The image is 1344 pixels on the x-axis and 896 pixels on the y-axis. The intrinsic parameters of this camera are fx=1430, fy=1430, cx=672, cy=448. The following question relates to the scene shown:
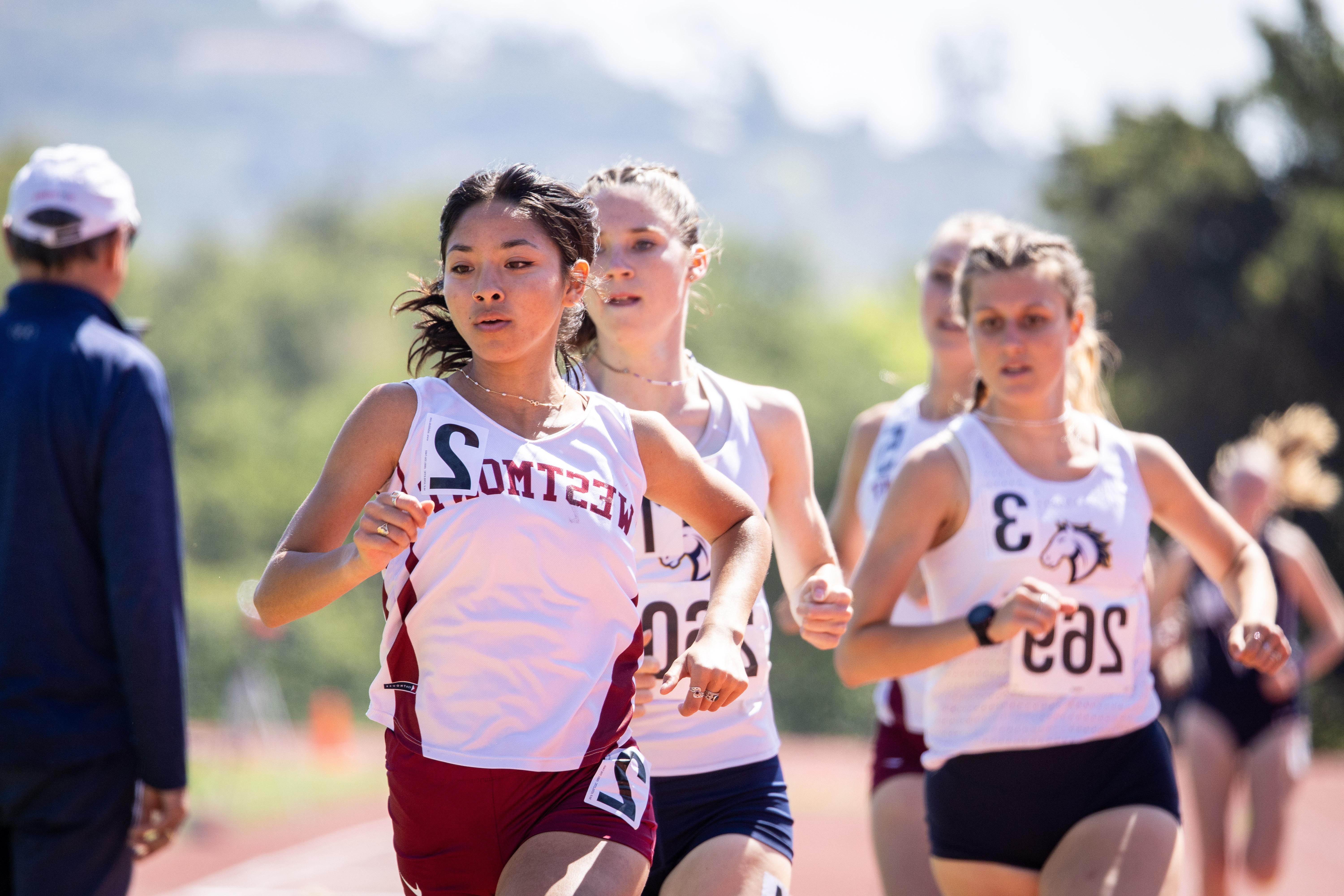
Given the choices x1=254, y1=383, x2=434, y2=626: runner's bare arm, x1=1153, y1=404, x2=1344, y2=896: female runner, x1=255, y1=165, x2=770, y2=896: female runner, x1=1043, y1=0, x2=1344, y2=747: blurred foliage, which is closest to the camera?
x1=254, y1=383, x2=434, y2=626: runner's bare arm

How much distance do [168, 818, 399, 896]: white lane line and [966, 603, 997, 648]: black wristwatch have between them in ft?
19.3

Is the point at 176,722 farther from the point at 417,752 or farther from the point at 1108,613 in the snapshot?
the point at 1108,613

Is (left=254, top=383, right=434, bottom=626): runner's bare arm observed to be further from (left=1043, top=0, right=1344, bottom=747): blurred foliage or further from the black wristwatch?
(left=1043, top=0, right=1344, bottom=747): blurred foliage

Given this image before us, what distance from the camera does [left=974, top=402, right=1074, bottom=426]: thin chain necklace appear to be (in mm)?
3848

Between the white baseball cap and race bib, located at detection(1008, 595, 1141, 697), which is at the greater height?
the white baseball cap

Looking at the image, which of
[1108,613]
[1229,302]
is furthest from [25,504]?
[1229,302]

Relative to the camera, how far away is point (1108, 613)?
3.58 metres

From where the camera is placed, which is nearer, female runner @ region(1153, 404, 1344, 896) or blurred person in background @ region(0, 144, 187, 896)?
blurred person in background @ region(0, 144, 187, 896)

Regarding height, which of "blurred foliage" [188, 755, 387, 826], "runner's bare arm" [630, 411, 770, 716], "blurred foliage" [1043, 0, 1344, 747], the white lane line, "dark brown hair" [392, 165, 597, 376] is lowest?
"blurred foliage" [188, 755, 387, 826]

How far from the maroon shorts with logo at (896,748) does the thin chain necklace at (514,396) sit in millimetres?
2066

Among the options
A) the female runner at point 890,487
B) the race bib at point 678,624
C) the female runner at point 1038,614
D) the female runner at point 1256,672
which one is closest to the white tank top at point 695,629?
the race bib at point 678,624

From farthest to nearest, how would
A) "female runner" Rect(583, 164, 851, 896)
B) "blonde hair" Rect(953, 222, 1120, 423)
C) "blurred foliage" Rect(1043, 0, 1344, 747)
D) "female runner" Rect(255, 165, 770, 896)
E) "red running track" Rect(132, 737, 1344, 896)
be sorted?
1. "blurred foliage" Rect(1043, 0, 1344, 747)
2. "red running track" Rect(132, 737, 1344, 896)
3. "blonde hair" Rect(953, 222, 1120, 423)
4. "female runner" Rect(583, 164, 851, 896)
5. "female runner" Rect(255, 165, 770, 896)

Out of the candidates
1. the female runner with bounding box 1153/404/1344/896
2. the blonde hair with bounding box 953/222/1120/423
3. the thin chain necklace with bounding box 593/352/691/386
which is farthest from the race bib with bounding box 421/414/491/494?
the female runner with bounding box 1153/404/1344/896

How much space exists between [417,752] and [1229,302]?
79.7 feet
